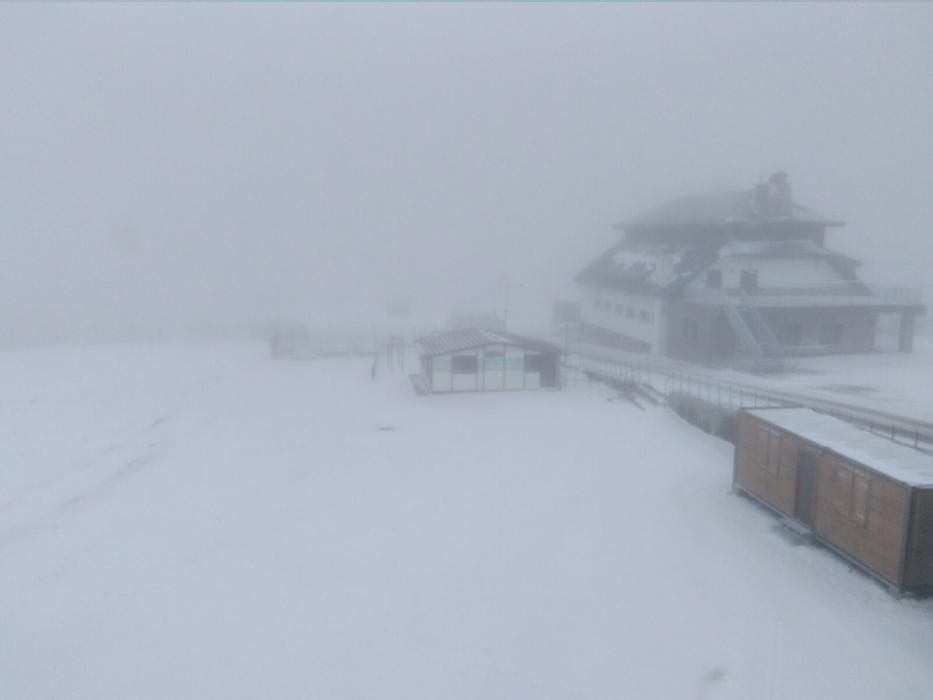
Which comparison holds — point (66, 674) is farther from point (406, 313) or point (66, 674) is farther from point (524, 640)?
point (406, 313)

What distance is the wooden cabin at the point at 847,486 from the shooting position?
931 cm

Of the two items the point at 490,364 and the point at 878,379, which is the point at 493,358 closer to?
the point at 490,364

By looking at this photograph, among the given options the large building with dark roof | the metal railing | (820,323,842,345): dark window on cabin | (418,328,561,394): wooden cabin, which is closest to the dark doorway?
(418,328,561,394): wooden cabin

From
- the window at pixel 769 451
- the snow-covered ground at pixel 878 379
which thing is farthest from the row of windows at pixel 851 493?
the snow-covered ground at pixel 878 379

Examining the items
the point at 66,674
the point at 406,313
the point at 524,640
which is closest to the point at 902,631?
the point at 524,640

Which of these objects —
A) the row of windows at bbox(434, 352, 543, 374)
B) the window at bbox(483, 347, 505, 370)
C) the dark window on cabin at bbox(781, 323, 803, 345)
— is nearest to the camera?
the row of windows at bbox(434, 352, 543, 374)

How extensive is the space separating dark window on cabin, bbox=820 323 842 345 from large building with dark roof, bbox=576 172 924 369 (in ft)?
0.10

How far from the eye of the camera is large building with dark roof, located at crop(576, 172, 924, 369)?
24312 mm

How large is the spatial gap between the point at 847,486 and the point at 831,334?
54.4ft

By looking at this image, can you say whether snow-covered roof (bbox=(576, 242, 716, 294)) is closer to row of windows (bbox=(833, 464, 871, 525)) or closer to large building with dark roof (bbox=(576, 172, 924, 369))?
large building with dark roof (bbox=(576, 172, 924, 369))

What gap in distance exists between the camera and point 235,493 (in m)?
13.6

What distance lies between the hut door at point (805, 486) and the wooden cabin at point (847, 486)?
1 cm

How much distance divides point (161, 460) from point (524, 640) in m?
9.62

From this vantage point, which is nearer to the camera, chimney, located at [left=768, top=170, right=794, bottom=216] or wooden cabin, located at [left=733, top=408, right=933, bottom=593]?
wooden cabin, located at [left=733, top=408, right=933, bottom=593]
